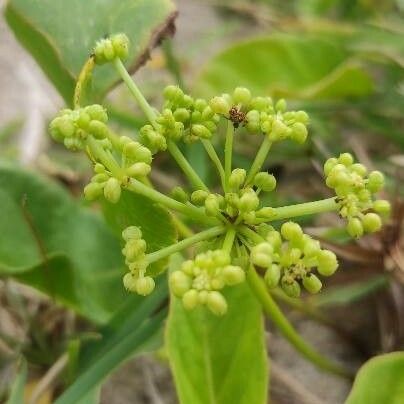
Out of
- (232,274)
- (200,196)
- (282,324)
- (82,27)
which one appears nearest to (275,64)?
(82,27)

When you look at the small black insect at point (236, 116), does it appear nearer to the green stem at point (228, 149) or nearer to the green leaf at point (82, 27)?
the green stem at point (228, 149)

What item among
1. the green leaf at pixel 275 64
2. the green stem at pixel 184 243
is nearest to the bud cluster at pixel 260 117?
the green stem at pixel 184 243

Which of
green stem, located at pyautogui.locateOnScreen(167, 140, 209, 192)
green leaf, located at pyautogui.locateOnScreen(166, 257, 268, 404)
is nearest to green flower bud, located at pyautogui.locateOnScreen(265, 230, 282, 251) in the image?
green stem, located at pyautogui.locateOnScreen(167, 140, 209, 192)

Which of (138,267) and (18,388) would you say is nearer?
(138,267)

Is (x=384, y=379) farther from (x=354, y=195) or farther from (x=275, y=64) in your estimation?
(x=275, y=64)

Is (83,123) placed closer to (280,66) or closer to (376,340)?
(376,340)

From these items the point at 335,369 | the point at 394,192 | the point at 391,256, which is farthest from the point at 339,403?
the point at 394,192
